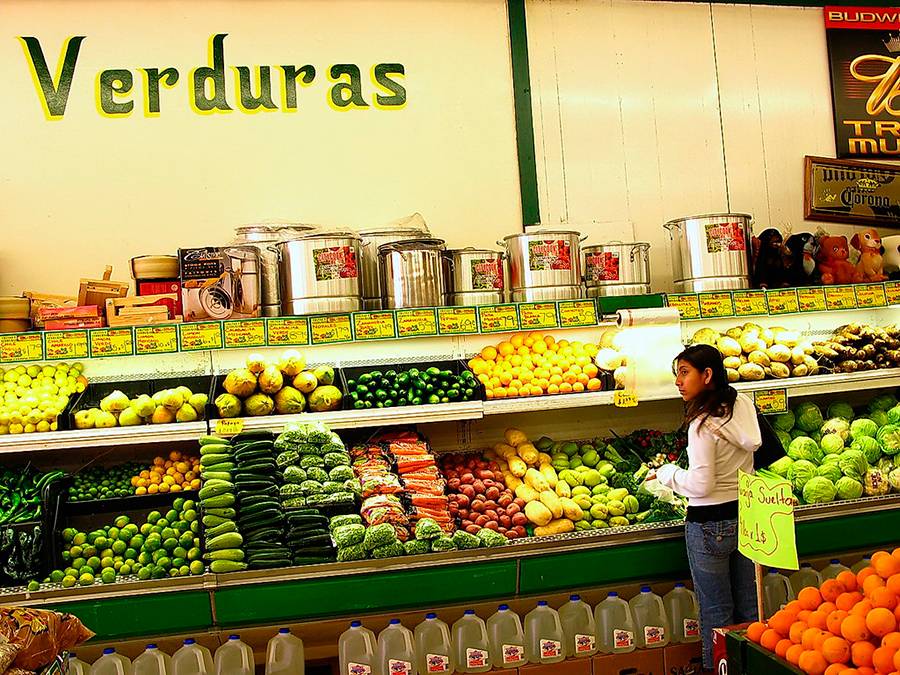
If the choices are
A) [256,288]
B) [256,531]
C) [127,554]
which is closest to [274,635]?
[256,531]

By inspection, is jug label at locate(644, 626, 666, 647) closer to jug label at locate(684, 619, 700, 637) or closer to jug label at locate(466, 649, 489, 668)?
jug label at locate(684, 619, 700, 637)

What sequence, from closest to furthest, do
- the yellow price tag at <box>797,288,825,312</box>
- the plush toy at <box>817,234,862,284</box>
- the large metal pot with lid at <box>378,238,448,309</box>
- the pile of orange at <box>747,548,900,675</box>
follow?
the pile of orange at <box>747,548,900,675</box>, the large metal pot with lid at <box>378,238,448,309</box>, the yellow price tag at <box>797,288,825,312</box>, the plush toy at <box>817,234,862,284</box>

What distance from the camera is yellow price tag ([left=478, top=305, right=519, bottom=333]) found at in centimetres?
524

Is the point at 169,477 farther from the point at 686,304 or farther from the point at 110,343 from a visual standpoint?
the point at 686,304

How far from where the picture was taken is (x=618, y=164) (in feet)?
21.3

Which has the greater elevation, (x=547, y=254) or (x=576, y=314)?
(x=547, y=254)

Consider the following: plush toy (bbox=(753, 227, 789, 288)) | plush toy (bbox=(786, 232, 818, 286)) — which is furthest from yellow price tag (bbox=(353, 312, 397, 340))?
plush toy (bbox=(786, 232, 818, 286))

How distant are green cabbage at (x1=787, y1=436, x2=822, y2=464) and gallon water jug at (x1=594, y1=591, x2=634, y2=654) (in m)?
1.50

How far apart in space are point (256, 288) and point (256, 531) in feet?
4.67

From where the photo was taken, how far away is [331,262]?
506cm

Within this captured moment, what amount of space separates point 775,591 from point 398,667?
6.84 feet

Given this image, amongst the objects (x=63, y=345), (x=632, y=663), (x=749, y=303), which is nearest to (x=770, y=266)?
(x=749, y=303)

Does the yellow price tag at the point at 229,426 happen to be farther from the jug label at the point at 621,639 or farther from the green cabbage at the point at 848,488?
the green cabbage at the point at 848,488

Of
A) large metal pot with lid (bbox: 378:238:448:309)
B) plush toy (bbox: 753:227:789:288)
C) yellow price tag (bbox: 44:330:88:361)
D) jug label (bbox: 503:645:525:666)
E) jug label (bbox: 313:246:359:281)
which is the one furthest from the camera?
plush toy (bbox: 753:227:789:288)
